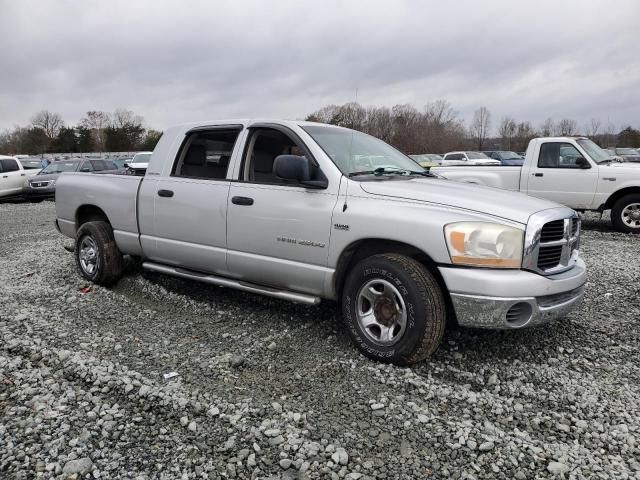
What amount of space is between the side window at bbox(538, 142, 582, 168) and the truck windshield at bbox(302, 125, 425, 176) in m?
6.32

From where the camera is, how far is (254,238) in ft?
14.0

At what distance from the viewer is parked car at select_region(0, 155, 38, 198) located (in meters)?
17.5

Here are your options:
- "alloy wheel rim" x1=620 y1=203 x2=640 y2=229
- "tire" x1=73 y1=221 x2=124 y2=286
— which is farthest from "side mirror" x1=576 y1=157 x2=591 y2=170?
"tire" x1=73 y1=221 x2=124 y2=286

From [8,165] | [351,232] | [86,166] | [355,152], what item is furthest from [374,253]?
[8,165]

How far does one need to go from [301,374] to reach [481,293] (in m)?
1.37

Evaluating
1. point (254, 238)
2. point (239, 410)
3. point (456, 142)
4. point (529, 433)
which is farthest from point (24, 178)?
point (456, 142)

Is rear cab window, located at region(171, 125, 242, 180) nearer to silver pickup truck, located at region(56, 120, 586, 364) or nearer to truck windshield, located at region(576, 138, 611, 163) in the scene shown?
silver pickup truck, located at region(56, 120, 586, 364)

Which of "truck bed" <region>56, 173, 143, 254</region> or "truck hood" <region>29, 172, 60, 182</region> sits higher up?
"truck bed" <region>56, 173, 143, 254</region>

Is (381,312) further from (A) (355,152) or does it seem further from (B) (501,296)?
(A) (355,152)

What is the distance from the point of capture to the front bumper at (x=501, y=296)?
3.21 meters

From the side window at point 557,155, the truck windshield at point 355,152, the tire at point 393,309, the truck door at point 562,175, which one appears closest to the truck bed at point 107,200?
the truck windshield at point 355,152

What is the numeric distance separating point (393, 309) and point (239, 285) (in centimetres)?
150

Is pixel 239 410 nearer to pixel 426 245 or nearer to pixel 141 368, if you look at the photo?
pixel 141 368

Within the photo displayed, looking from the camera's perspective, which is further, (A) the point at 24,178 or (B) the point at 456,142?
(B) the point at 456,142
